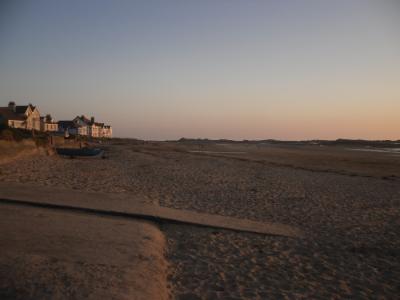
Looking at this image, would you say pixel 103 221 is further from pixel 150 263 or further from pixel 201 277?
pixel 201 277

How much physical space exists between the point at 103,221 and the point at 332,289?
16.3ft

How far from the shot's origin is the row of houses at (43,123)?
2462 inches

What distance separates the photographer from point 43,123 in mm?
87375

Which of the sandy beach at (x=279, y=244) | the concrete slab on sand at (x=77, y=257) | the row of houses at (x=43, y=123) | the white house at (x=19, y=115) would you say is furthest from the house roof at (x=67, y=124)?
the concrete slab on sand at (x=77, y=257)

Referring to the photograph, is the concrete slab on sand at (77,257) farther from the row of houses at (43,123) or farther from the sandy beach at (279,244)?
the row of houses at (43,123)

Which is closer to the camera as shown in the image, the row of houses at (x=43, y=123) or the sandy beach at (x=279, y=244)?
the sandy beach at (x=279, y=244)

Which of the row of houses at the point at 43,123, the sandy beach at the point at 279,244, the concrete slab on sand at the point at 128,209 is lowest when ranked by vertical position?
the sandy beach at the point at 279,244

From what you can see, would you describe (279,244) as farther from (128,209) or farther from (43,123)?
(43,123)

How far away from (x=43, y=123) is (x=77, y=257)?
3537 inches

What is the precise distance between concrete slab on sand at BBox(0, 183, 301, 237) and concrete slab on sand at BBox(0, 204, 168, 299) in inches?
28.6

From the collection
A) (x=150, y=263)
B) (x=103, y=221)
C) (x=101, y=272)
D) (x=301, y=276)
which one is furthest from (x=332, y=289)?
(x=103, y=221)

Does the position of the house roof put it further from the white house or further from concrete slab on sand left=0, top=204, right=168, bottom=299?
concrete slab on sand left=0, top=204, right=168, bottom=299

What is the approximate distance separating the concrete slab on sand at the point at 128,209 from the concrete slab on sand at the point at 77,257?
0.73m

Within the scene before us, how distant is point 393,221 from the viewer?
1062 centimetres
